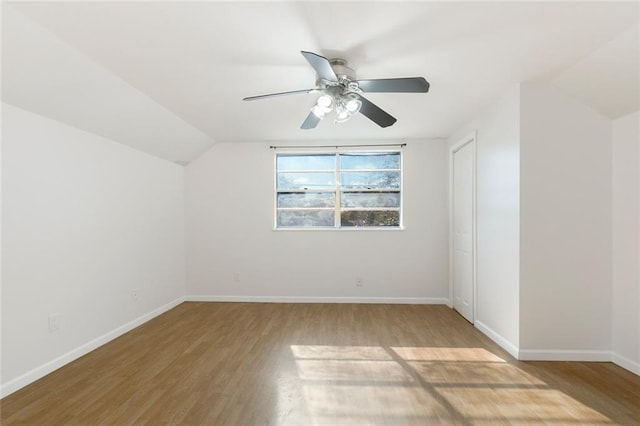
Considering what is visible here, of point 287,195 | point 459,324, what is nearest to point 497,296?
point 459,324

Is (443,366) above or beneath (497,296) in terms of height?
beneath

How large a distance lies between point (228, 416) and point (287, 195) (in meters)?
3.33

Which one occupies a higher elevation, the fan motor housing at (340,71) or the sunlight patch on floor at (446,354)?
the fan motor housing at (340,71)

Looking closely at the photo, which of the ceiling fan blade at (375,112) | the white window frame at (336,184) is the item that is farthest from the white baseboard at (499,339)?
the ceiling fan blade at (375,112)

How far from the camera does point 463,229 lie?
410 cm

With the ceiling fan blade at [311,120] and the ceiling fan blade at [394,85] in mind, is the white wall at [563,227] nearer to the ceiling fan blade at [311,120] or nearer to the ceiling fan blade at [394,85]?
the ceiling fan blade at [394,85]

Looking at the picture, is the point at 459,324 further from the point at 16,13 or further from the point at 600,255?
the point at 16,13

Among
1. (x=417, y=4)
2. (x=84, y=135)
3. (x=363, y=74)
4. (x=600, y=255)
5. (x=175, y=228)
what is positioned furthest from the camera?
(x=175, y=228)

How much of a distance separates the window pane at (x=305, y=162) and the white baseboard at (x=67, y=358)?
2.68 meters

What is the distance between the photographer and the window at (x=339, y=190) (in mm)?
4887

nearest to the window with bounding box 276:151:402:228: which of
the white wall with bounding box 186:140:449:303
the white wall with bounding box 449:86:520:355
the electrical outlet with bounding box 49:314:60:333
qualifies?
the white wall with bounding box 186:140:449:303

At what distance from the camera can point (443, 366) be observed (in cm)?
272

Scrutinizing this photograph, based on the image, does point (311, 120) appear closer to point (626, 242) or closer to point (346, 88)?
point (346, 88)

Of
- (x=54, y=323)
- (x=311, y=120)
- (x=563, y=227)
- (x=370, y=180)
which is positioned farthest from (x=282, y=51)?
(x=370, y=180)
